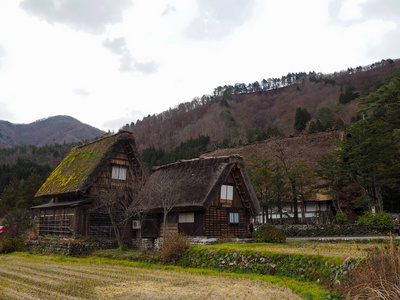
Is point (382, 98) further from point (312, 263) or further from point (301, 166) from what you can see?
point (312, 263)

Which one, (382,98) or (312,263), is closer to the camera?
(312,263)

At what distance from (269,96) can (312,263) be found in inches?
5102

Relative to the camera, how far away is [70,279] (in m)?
11.8

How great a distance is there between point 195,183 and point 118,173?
7.74 meters

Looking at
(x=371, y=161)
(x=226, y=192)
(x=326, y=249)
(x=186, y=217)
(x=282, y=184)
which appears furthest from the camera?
(x=282, y=184)

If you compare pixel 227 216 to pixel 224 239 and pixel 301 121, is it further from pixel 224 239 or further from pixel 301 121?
Result: pixel 301 121

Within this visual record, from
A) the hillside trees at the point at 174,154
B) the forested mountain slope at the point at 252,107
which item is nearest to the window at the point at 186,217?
the hillside trees at the point at 174,154

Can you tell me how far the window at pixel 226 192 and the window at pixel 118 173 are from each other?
8.70 meters

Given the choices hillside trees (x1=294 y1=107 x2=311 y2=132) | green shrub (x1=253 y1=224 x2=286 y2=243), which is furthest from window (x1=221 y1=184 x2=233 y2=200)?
hillside trees (x1=294 y1=107 x2=311 y2=132)

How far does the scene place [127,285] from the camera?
10703 millimetres

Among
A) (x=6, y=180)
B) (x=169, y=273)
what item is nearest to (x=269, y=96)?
(x=6, y=180)

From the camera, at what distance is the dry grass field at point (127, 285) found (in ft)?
30.2

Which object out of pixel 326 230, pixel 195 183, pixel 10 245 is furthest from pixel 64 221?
pixel 326 230

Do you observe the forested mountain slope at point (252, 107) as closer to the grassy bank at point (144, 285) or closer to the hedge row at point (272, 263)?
the hedge row at point (272, 263)
